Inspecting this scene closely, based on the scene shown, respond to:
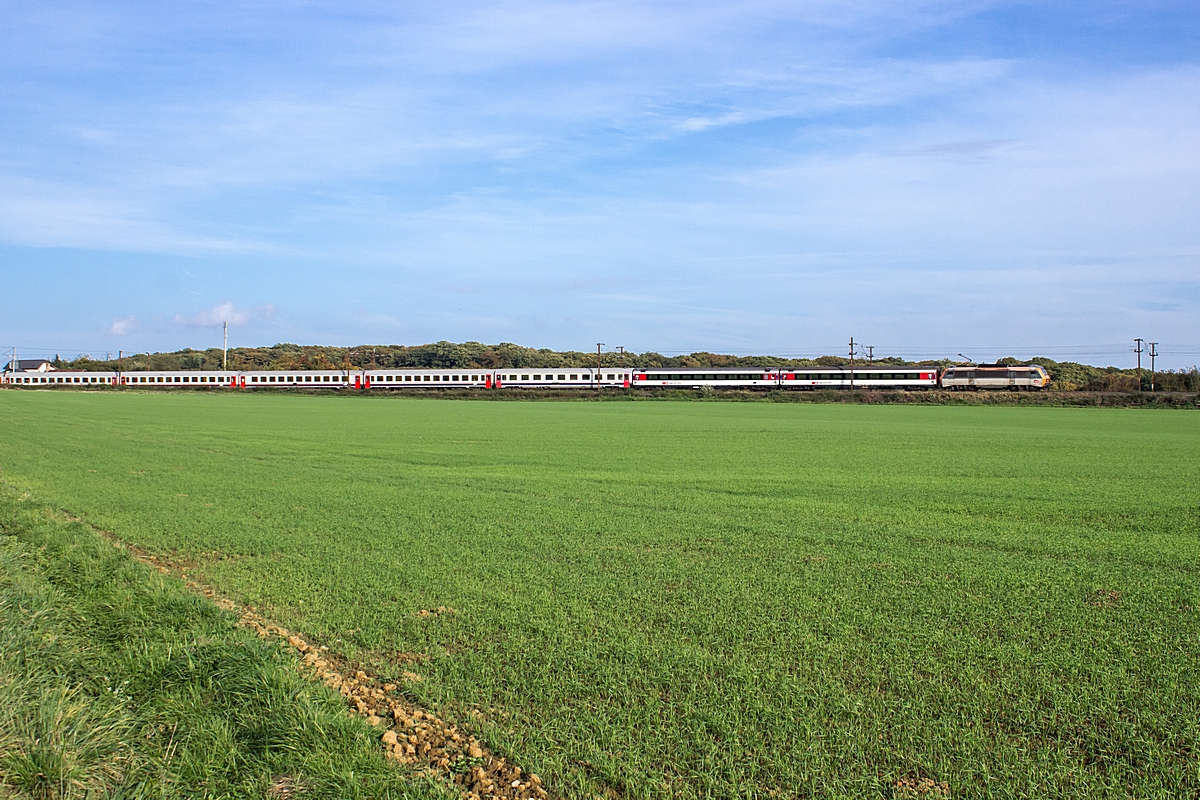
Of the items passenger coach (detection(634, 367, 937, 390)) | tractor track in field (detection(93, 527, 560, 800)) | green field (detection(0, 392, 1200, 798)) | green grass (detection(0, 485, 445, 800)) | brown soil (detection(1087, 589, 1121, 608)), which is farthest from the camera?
passenger coach (detection(634, 367, 937, 390))

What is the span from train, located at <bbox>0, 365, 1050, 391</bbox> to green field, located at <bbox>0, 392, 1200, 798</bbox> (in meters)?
64.0

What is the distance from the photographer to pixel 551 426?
36.6 meters

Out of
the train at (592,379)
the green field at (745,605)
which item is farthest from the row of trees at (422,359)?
the green field at (745,605)

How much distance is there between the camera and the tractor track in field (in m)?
4.17

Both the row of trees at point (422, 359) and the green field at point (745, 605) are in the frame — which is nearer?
the green field at point (745, 605)

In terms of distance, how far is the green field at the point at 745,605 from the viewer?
14.7 ft

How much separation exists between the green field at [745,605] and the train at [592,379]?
210 feet

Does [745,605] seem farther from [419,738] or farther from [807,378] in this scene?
[807,378]

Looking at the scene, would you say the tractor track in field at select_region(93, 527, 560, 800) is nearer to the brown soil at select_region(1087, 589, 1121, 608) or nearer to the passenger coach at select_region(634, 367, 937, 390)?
the brown soil at select_region(1087, 589, 1121, 608)

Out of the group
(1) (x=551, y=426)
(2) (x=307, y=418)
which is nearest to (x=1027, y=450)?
(1) (x=551, y=426)

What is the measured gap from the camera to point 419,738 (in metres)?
4.66

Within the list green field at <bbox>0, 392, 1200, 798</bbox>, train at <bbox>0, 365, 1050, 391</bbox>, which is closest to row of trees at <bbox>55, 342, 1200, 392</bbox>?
train at <bbox>0, 365, 1050, 391</bbox>

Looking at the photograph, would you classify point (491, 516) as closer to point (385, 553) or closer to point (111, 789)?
point (385, 553)

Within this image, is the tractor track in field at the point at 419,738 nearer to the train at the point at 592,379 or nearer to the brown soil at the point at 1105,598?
the brown soil at the point at 1105,598
